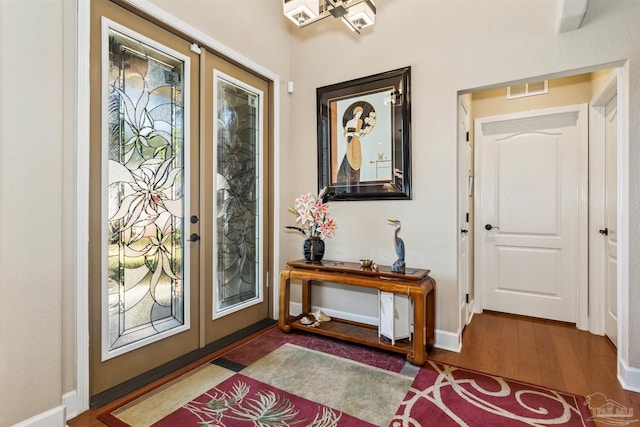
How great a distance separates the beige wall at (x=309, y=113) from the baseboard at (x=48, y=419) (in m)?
0.03

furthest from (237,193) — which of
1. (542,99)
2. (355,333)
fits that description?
(542,99)

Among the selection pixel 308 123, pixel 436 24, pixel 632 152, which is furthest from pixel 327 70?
pixel 632 152

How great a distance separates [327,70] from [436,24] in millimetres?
1076

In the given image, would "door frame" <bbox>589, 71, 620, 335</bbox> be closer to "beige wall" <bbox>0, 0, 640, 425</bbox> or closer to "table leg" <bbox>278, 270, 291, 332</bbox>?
"beige wall" <bbox>0, 0, 640, 425</bbox>

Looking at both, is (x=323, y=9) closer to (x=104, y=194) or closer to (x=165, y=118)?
(x=165, y=118)

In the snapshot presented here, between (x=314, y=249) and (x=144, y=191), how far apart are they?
149cm

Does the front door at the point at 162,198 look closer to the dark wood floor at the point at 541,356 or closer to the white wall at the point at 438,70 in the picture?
the dark wood floor at the point at 541,356

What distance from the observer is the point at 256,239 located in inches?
123

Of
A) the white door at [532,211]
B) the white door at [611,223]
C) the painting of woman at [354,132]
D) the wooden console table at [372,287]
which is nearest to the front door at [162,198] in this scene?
the wooden console table at [372,287]

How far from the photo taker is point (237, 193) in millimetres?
2914

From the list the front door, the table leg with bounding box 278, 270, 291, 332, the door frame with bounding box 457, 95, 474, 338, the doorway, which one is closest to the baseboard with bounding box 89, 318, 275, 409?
the front door

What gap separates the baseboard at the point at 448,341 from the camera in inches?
102

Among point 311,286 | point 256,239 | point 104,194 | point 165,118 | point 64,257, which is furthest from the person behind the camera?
point 311,286

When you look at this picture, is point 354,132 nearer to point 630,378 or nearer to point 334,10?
point 334,10
